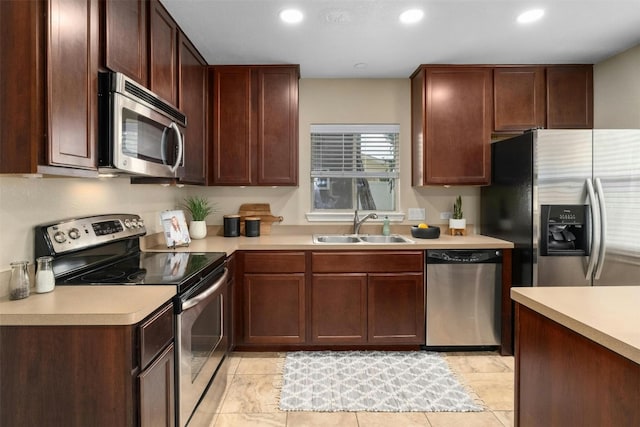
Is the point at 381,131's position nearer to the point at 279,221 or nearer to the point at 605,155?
the point at 279,221

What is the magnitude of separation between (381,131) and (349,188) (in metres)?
0.64

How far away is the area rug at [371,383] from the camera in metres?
2.12

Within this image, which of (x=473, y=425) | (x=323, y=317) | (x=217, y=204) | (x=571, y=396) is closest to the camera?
(x=571, y=396)

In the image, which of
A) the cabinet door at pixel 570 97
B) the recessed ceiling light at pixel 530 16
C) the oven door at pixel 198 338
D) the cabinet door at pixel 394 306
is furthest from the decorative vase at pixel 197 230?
the cabinet door at pixel 570 97

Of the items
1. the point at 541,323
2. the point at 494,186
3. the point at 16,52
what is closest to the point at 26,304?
the point at 16,52

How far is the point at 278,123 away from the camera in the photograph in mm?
3027

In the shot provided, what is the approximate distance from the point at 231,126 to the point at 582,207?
2844 millimetres

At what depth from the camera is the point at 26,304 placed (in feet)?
4.06

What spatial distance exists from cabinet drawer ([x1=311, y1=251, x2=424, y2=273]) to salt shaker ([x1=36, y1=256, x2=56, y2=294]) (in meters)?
1.71

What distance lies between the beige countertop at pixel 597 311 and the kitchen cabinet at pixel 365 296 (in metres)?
1.36

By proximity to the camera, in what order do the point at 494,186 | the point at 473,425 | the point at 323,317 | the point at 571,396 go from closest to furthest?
1. the point at 571,396
2. the point at 473,425
3. the point at 323,317
4. the point at 494,186

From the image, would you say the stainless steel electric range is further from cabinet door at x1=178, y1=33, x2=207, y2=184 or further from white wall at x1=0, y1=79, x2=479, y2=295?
white wall at x1=0, y1=79, x2=479, y2=295

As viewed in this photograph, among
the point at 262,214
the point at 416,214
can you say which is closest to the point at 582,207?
the point at 416,214

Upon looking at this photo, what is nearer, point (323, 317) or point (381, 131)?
point (323, 317)
